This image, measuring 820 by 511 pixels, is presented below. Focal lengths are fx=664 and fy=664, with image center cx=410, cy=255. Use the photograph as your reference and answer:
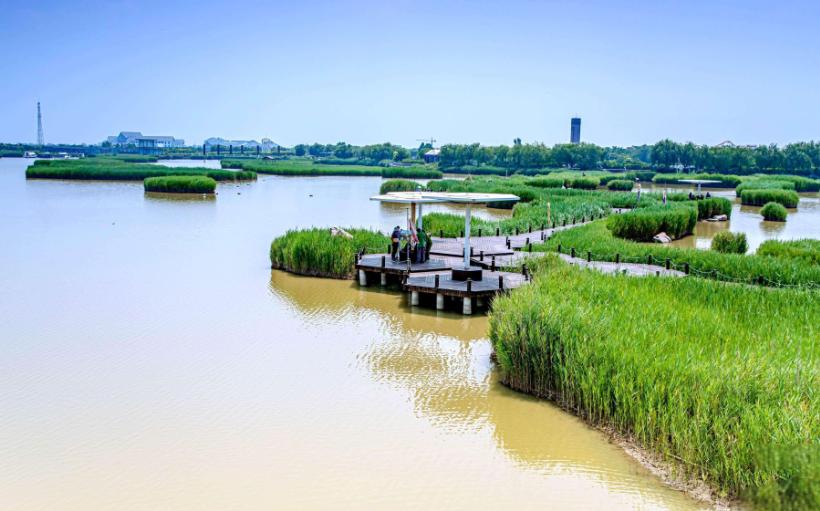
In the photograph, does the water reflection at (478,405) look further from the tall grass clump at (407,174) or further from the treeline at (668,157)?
the treeline at (668,157)

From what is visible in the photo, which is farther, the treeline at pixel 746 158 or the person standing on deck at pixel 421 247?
the treeline at pixel 746 158

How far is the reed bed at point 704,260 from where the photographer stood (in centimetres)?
1817

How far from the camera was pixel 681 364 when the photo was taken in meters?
9.89

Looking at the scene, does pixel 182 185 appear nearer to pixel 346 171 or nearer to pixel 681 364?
pixel 346 171

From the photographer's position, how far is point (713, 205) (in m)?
46.1

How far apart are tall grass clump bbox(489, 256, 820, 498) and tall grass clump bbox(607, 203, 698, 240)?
17719 mm

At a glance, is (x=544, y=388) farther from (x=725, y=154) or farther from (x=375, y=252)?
(x=725, y=154)

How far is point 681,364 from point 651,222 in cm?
2585

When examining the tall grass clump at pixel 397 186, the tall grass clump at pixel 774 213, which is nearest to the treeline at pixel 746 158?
the tall grass clump at pixel 774 213

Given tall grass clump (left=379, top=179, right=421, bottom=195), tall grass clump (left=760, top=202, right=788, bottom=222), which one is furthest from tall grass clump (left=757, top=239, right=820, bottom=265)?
tall grass clump (left=379, top=179, right=421, bottom=195)

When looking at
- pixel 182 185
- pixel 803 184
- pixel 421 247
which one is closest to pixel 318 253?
pixel 421 247

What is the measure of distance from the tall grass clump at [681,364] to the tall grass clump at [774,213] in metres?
34.8

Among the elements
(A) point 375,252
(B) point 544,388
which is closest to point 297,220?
(A) point 375,252

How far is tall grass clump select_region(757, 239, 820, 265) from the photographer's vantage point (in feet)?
72.5
